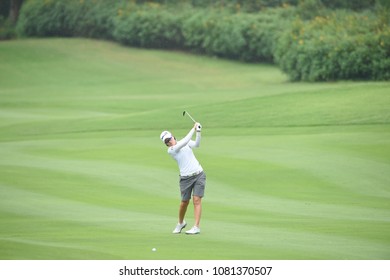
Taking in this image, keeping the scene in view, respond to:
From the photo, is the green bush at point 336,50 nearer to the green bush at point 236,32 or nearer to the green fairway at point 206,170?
the green fairway at point 206,170

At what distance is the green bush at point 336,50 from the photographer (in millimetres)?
43719

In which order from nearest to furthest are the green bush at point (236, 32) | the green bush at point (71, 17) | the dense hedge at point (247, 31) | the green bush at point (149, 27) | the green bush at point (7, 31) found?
the dense hedge at point (247, 31)
the green bush at point (236, 32)
the green bush at point (149, 27)
the green bush at point (71, 17)
the green bush at point (7, 31)

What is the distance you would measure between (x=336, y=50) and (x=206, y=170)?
1981cm

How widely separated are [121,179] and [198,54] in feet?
120

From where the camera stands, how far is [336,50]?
44781 mm

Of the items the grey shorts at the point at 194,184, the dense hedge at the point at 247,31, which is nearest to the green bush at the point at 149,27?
the dense hedge at the point at 247,31

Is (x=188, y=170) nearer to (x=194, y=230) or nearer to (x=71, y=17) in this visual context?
(x=194, y=230)

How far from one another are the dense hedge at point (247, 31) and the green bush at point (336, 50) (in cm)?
4

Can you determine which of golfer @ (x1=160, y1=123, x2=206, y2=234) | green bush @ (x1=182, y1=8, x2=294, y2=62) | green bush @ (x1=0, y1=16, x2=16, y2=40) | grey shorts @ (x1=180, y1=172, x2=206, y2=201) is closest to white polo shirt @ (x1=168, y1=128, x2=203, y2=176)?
golfer @ (x1=160, y1=123, x2=206, y2=234)

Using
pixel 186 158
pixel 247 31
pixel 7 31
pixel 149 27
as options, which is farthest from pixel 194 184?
pixel 7 31

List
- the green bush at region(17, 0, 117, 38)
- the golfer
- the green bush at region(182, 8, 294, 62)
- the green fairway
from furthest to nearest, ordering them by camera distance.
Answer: the green bush at region(17, 0, 117, 38) → the green bush at region(182, 8, 294, 62) → the golfer → the green fairway

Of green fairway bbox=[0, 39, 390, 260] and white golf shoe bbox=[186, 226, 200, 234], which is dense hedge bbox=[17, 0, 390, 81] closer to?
green fairway bbox=[0, 39, 390, 260]

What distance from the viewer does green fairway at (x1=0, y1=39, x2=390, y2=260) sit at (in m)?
16.2

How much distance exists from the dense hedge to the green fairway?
1862 millimetres
